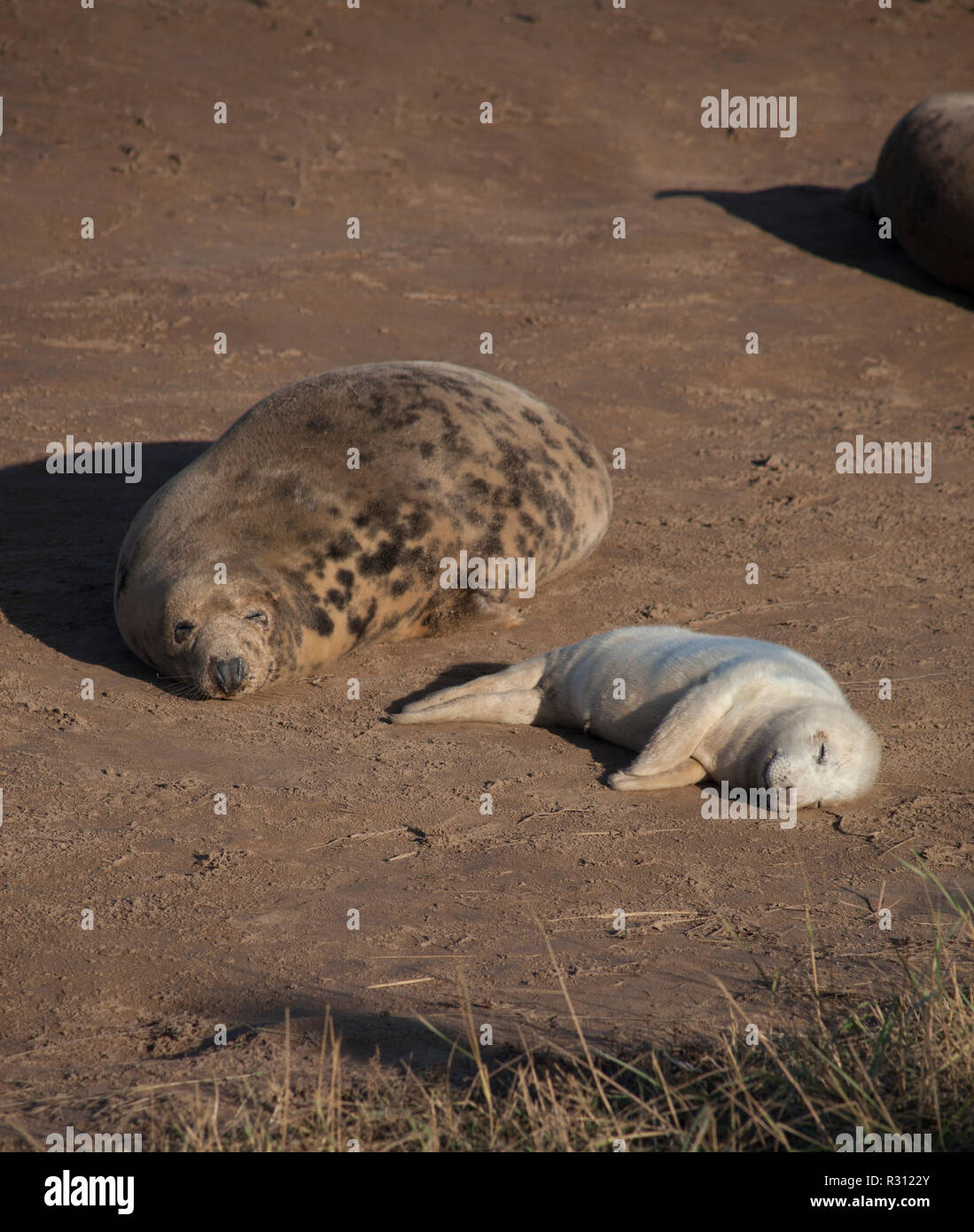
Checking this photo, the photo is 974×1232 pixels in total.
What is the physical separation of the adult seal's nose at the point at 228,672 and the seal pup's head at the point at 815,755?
1.94 m

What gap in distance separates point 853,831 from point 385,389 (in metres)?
3.06

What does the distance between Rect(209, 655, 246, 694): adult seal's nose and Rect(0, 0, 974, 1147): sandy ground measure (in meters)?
0.12

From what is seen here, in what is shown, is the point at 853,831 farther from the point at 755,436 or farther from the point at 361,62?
the point at 361,62

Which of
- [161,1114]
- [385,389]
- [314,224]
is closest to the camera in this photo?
[161,1114]

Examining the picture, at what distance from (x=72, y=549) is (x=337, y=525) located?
5.68ft

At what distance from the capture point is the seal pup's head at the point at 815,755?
407 cm

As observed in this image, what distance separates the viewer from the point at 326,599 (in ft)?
17.6

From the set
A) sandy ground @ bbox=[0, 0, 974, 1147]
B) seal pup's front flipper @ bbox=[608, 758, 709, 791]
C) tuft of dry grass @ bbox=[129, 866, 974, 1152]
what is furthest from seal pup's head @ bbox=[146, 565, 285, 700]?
tuft of dry grass @ bbox=[129, 866, 974, 1152]

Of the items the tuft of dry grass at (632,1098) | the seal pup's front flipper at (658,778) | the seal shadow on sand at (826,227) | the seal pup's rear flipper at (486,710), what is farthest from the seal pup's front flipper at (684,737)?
the seal shadow on sand at (826,227)

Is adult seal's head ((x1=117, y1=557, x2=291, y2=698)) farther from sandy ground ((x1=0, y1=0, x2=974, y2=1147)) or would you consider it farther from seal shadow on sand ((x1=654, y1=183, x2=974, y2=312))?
seal shadow on sand ((x1=654, y1=183, x2=974, y2=312))

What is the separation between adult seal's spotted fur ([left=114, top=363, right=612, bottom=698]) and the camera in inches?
204

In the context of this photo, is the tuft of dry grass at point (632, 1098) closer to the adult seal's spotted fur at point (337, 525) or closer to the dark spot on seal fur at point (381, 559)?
the adult seal's spotted fur at point (337, 525)

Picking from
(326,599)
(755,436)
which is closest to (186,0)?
(755,436)

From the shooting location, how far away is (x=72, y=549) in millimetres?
6492
